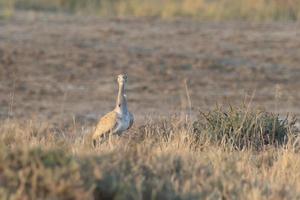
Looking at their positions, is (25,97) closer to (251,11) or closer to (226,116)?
(226,116)

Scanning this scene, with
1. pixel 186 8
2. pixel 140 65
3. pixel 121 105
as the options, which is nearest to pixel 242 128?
pixel 121 105

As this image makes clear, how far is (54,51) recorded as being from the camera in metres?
21.5

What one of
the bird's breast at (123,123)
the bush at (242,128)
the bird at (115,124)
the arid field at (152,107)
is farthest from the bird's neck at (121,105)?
the bush at (242,128)

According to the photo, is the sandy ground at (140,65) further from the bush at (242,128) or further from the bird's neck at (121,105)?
the bird's neck at (121,105)

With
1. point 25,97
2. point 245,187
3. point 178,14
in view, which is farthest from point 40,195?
point 178,14

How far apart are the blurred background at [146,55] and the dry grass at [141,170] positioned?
5.57 m

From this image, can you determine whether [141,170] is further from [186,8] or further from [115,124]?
[186,8]

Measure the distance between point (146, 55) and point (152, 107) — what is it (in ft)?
13.2

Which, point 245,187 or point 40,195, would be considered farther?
point 245,187

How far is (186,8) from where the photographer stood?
26.9 m

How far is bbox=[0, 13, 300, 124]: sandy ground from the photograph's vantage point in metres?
17.8

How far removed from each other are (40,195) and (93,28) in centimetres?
1733

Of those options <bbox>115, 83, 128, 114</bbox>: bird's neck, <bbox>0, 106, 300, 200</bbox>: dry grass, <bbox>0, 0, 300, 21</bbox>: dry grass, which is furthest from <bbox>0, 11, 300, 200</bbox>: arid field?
<bbox>0, 0, 300, 21</bbox>: dry grass

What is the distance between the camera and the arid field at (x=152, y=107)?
7605 millimetres
